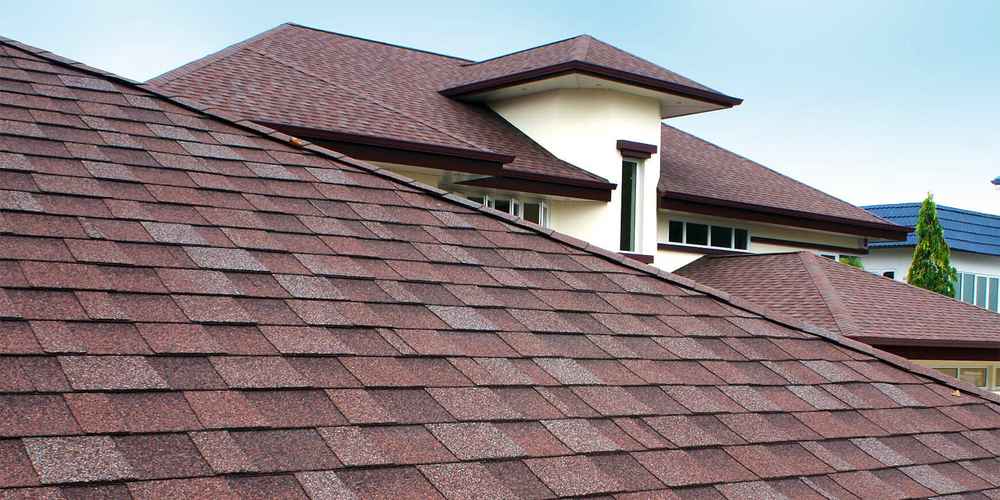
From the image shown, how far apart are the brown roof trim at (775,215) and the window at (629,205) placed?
62 cm

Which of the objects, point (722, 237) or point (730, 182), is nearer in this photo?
point (722, 237)

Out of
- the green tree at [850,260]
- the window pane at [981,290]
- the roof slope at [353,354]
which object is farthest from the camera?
the window pane at [981,290]

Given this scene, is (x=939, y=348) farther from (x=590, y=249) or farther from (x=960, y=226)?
(x=960, y=226)

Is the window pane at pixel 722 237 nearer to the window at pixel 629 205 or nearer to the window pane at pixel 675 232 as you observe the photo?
the window pane at pixel 675 232

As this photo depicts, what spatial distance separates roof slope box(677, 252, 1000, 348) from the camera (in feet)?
61.2

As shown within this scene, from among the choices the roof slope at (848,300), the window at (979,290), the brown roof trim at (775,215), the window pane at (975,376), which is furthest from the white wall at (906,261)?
the roof slope at (848,300)

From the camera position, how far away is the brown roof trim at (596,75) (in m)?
19.6

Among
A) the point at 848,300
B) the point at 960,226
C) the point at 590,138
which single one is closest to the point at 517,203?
the point at 590,138

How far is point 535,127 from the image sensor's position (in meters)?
21.4

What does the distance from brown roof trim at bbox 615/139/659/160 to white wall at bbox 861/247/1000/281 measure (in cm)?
1664

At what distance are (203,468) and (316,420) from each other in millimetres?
565

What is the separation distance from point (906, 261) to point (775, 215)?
13529 mm

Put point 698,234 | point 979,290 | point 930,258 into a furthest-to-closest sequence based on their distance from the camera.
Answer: point 979,290, point 930,258, point 698,234

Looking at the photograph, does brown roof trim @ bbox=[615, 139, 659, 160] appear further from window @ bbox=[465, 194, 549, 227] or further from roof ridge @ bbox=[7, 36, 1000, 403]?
roof ridge @ bbox=[7, 36, 1000, 403]
